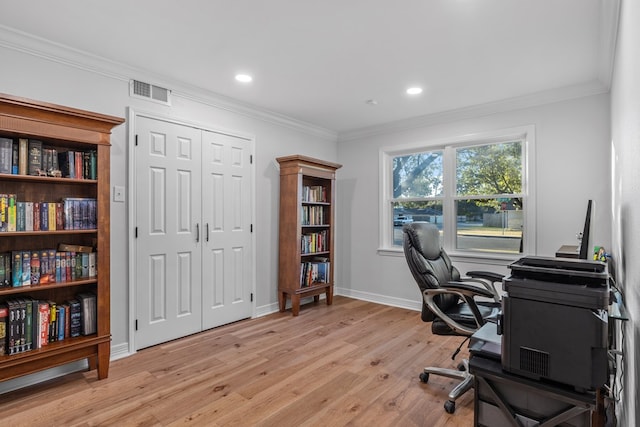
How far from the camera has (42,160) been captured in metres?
2.31

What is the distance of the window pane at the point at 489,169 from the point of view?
12.1 ft

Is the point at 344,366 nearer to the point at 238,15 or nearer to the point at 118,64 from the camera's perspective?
the point at 238,15

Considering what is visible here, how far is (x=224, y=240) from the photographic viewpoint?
3.63 metres

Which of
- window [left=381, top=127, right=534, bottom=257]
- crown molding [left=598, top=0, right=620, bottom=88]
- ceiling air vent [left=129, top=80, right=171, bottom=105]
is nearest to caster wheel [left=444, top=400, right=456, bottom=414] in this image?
window [left=381, top=127, right=534, bottom=257]

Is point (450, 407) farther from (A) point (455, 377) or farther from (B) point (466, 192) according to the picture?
(B) point (466, 192)

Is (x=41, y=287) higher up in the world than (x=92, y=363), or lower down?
higher up

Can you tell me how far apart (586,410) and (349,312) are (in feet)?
10.1

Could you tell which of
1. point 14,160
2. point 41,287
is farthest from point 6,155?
point 41,287

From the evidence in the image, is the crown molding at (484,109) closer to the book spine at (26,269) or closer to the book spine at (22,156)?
the book spine at (22,156)

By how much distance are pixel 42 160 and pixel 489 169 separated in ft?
13.4

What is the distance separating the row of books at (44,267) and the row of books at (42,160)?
528 mm

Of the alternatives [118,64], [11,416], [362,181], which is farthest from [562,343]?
[362,181]

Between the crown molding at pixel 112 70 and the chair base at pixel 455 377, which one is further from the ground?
the crown molding at pixel 112 70

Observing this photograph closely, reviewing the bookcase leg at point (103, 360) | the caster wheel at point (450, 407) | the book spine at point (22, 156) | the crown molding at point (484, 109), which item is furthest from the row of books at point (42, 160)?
the crown molding at point (484, 109)
